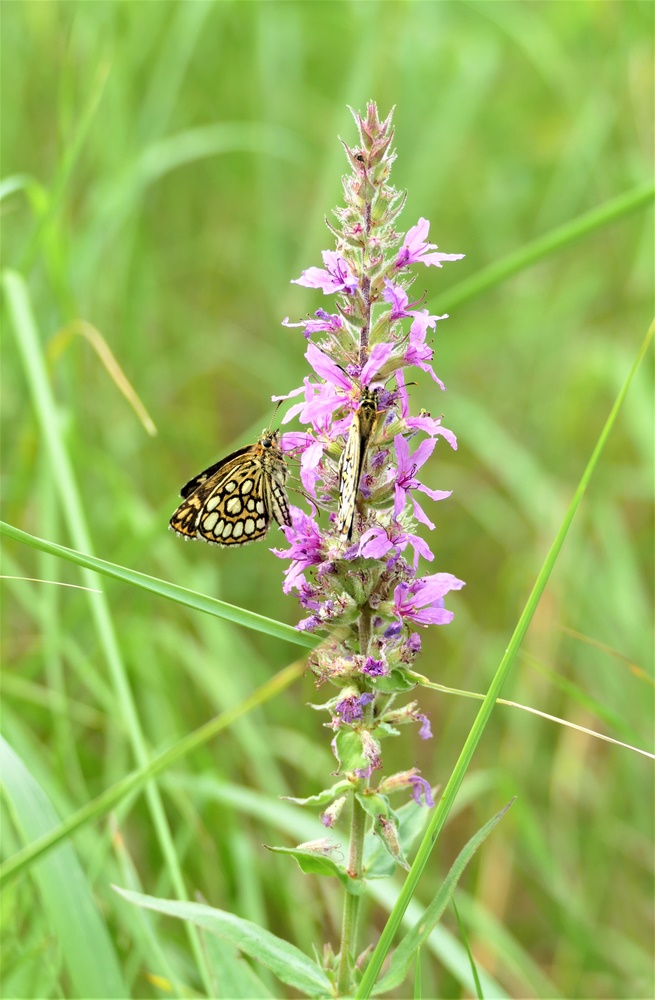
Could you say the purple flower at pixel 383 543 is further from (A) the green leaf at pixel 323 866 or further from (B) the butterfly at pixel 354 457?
(A) the green leaf at pixel 323 866

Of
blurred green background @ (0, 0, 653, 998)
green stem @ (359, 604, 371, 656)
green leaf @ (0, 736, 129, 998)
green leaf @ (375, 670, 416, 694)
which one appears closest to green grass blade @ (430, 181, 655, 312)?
blurred green background @ (0, 0, 653, 998)

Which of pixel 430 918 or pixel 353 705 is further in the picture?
pixel 353 705

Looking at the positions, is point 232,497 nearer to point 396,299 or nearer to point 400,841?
point 396,299

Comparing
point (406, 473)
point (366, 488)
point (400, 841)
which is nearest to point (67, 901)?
point (400, 841)

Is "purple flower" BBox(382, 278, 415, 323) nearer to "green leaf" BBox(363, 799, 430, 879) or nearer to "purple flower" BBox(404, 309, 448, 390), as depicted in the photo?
"purple flower" BBox(404, 309, 448, 390)

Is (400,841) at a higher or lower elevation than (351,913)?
higher

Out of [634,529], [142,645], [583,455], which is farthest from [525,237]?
[142,645]

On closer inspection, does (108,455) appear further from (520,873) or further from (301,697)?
(520,873)
